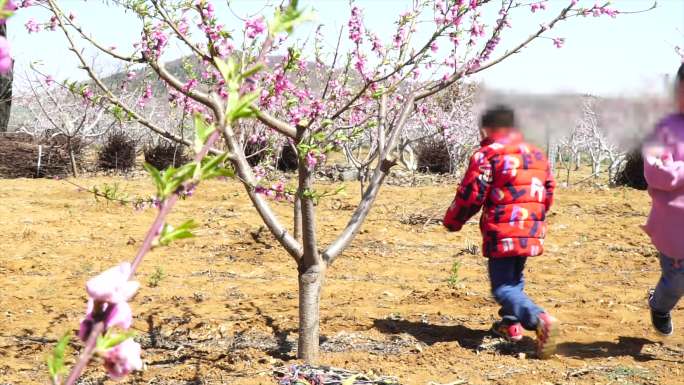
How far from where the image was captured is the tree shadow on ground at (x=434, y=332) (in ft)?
11.8

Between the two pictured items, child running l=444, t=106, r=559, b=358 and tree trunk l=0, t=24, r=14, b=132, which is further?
tree trunk l=0, t=24, r=14, b=132

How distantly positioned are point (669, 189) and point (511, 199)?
0.69 meters

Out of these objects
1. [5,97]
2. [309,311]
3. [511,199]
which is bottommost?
[309,311]

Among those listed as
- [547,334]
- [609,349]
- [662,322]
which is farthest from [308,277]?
[662,322]

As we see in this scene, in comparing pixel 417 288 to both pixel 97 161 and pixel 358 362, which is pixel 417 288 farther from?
pixel 97 161

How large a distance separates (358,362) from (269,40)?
251 centimetres

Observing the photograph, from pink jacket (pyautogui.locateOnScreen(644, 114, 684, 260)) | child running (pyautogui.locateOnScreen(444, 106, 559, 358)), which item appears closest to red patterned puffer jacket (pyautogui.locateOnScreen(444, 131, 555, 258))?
child running (pyautogui.locateOnScreen(444, 106, 559, 358))

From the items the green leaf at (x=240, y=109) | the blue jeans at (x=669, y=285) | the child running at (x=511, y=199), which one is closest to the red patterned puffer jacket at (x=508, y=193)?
the child running at (x=511, y=199)

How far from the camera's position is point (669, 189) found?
3.02 metres

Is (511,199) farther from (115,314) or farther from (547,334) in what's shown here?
(115,314)

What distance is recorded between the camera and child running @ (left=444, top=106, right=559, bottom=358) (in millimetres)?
3213

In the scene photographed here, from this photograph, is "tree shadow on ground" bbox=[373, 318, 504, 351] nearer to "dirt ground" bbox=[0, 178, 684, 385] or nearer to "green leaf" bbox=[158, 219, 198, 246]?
"dirt ground" bbox=[0, 178, 684, 385]

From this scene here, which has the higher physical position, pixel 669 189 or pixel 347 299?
pixel 669 189

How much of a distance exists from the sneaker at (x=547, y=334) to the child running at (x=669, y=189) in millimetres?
621
